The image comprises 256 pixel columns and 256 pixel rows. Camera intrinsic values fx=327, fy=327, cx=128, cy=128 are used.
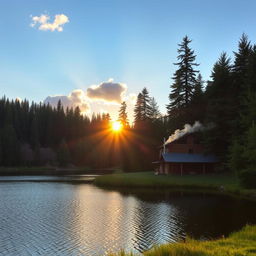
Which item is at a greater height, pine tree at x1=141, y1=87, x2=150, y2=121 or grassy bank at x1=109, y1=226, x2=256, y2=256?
pine tree at x1=141, y1=87, x2=150, y2=121

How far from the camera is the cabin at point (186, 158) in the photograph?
2488 inches

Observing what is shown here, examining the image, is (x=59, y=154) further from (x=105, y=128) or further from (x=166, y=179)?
(x=166, y=179)

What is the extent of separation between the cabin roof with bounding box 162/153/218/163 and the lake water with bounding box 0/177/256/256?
22.5m

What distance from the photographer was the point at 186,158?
210 feet

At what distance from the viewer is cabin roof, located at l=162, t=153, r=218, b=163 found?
206 ft

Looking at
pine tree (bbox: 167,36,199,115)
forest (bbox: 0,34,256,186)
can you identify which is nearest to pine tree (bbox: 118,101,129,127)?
forest (bbox: 0,34,256,186)

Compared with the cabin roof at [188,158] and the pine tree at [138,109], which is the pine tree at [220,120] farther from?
the pine tree at [138,109]

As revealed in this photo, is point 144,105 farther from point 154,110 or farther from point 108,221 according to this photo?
point 108,221

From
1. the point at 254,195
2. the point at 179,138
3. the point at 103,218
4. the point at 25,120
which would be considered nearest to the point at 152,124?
the point at 179,138

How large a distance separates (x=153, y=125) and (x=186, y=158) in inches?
1356

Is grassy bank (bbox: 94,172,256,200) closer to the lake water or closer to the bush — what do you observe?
the bush

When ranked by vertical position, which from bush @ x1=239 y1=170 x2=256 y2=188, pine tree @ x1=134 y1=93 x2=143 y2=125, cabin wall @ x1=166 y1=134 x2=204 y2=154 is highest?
pine tree @ x1=134 y1=93 x2=143 y2=125

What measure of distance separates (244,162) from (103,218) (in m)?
26.0

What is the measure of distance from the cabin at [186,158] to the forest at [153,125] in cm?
355
